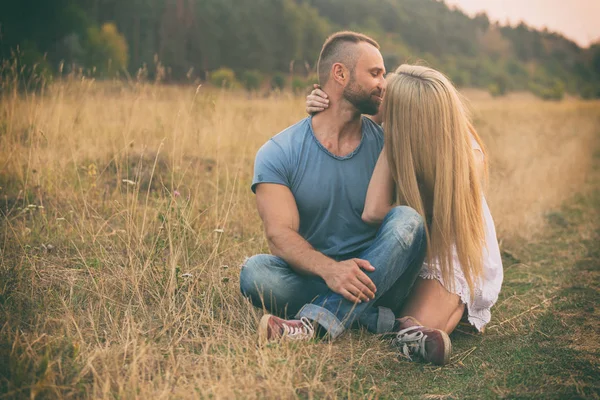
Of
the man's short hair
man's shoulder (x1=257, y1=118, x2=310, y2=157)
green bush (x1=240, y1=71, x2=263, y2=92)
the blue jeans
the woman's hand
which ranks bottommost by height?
the blue jeans

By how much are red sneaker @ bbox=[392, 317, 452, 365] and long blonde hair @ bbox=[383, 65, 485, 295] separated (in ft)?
1.24

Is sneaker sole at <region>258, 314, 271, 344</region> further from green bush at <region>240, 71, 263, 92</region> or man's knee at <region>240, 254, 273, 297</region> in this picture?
green bush at <region>240, 71, 263, 92</region>

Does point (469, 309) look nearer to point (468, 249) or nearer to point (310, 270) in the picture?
point (468, 249)

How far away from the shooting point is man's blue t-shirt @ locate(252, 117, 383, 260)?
122 inches

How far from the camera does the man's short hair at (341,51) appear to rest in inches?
130

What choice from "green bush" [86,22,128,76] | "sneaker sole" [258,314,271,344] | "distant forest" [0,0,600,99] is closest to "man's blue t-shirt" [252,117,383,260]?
"sneaker sole" [258,314,271,344]

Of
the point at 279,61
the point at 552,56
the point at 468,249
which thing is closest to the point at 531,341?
the point at 468,249

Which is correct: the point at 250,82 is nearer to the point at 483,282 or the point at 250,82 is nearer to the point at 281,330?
the point at 483,282

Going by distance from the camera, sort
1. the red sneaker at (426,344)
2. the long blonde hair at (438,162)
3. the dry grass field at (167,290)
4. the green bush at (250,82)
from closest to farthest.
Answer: the dry grass field at (167,290)
the red sneaker at (426,344)
the long blonde hair at (438,162)
the green bush at (250,82)

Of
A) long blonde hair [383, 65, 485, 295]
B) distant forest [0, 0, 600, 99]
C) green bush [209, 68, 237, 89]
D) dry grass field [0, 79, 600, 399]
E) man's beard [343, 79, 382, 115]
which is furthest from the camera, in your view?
distant forest [0, 0, 600, 99]

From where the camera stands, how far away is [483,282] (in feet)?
10.3

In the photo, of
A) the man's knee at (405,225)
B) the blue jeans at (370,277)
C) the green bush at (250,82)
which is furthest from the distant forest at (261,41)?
the blue jeans at (370,277)

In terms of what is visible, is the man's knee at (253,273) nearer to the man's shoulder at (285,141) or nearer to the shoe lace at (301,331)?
the shoe lace at (301,331)

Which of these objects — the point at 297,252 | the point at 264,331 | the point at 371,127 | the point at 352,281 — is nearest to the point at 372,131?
the point at 371,127
